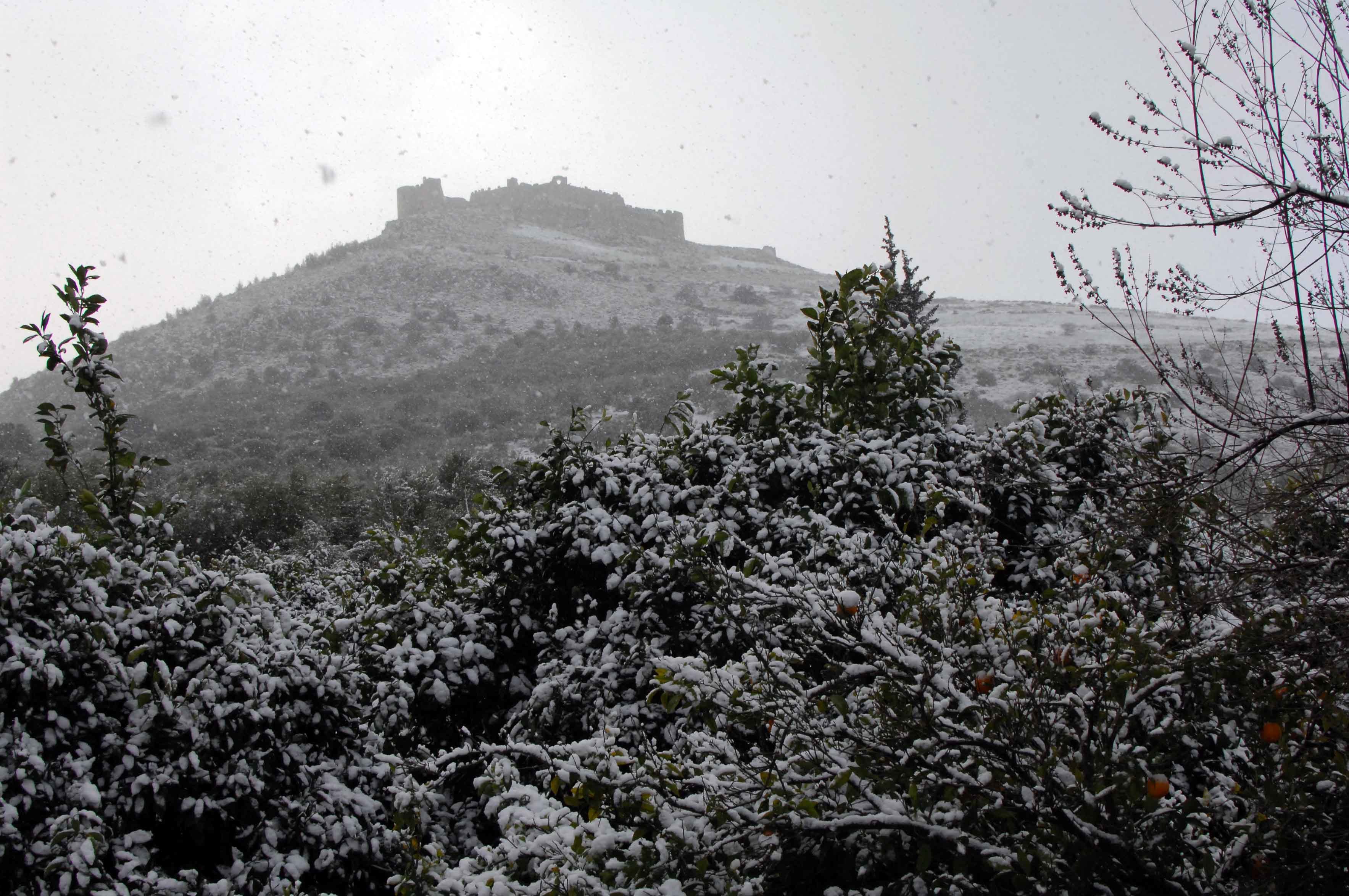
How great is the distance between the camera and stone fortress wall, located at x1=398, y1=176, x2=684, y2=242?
6431cm

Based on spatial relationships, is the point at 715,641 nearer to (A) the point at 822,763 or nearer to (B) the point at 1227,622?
(A) the point at 822,763

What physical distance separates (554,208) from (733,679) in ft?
223

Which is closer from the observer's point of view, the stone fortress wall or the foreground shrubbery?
the foreground shrubbery

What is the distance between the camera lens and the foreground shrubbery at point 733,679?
5.65 feet

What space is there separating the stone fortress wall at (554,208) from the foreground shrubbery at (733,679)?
6220 centimetres

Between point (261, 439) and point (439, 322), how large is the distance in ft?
52.9

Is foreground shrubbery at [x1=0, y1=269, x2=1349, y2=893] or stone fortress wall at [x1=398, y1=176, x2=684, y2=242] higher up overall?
stone fortress wall at [x1=398, y1=176, x2=684, y2=242]

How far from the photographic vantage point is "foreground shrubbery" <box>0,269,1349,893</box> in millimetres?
1722

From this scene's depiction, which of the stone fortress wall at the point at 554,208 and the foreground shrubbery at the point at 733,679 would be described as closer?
the foreground shrubbery at the point at 733,679

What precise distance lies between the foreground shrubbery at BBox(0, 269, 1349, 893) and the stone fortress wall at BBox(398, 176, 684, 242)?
6220cm

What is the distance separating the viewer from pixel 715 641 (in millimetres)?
3162

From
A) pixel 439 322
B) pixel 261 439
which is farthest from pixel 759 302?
pixel 261 439

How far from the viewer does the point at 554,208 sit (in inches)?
2616

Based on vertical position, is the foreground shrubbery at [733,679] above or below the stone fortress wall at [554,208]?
below
